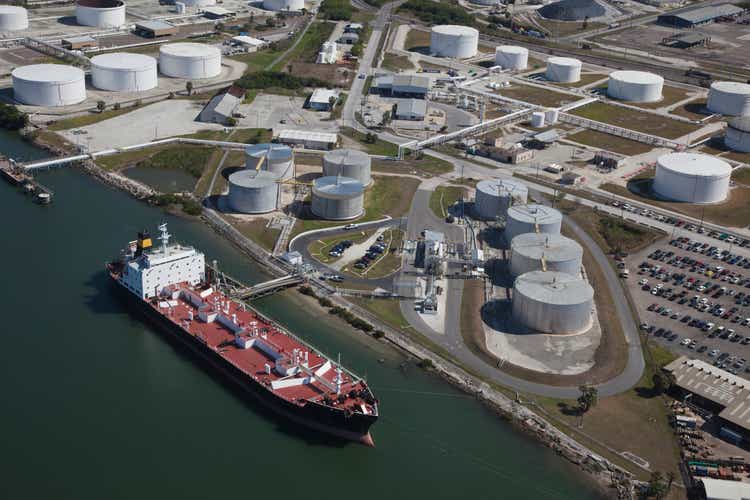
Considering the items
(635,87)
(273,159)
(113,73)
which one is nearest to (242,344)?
(273,159)

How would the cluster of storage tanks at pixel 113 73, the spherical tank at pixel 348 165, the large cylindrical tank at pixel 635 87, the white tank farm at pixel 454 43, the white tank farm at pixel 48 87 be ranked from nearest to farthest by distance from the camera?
the spherical tank at pixel 348 165
the white tank farm at pixel 48 87
the cluster of storage tanks at pixel 113 73
the large cylindrical tank at pixel 635 87
the white tank farm at pixel 454 43

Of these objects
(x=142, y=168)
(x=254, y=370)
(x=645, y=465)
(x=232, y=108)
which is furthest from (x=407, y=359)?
(x=232, y=108)

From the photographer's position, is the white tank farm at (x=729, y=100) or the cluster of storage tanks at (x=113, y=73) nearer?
the cluster of storage tanks at (x=113, y=73)

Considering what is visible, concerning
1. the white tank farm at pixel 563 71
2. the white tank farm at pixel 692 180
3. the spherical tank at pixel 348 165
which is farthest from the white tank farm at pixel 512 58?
the spherical tank at pixel 348 165

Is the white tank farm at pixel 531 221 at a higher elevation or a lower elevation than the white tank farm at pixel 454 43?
lower

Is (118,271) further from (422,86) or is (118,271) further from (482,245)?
(422,86)

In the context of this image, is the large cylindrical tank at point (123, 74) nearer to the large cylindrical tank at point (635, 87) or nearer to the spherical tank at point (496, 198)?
the spherical tank at point (496, 198)

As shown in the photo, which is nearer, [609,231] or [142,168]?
[609,231]

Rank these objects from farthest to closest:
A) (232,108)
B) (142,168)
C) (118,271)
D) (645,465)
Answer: (232,108) → (142,168) → (118,271) → (645,465)
